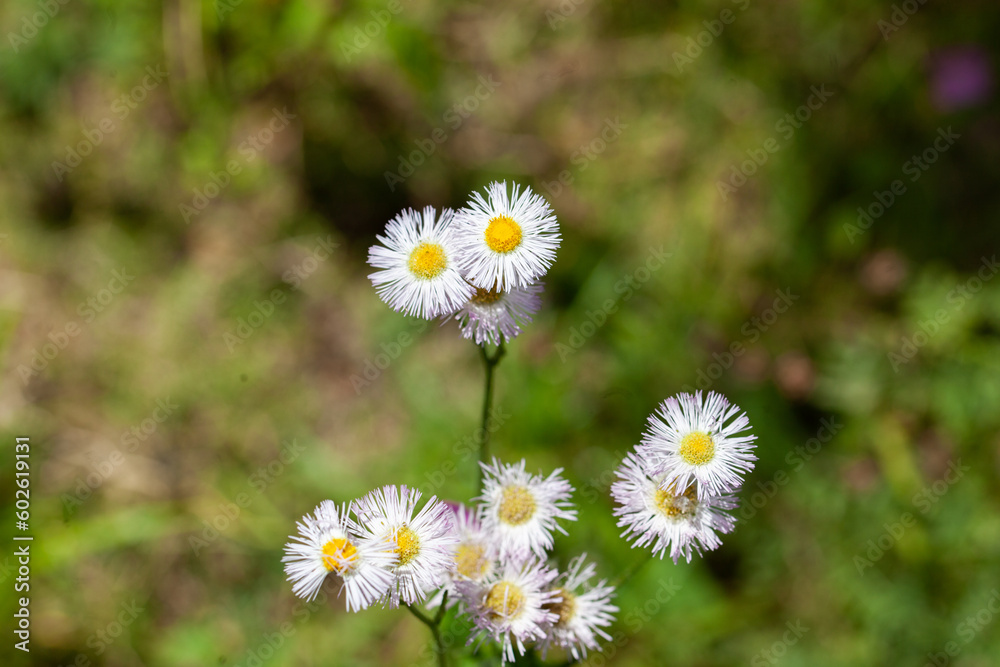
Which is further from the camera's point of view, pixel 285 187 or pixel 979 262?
pixel 285 187

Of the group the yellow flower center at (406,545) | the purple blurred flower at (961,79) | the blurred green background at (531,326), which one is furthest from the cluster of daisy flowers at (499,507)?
the purple blurred flower at (961,79)

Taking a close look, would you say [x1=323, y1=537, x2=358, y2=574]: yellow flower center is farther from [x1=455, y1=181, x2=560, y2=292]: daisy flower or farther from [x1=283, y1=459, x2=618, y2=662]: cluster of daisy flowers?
[x1=455, y1=181, x2=560, y2=292]: daisy flower

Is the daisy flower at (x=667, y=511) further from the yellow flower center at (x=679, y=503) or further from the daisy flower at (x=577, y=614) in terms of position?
the daisy flower at (x=577, y=614)

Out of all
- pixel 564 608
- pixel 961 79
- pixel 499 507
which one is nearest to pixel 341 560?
pixel 499 507

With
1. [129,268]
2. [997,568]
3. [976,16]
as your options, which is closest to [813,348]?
[997,568]

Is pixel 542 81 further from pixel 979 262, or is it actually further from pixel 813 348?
pixel 979 262

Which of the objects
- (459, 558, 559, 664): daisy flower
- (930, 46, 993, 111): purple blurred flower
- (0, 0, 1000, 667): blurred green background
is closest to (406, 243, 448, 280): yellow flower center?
(459, 558, 559, 664): daisy flower
